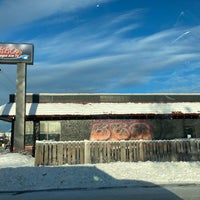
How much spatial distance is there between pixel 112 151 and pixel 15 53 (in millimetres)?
14032

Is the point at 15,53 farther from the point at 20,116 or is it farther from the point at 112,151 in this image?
the point at 112,151

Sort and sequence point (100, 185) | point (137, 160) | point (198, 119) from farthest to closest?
point (198, 119), point (137, 160), point (100, 185)

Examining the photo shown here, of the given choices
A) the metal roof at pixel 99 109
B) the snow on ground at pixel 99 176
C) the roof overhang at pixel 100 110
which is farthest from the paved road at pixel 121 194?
Answer: the metal roof at pixel 99 109

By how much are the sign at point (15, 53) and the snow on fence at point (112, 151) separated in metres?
11.9

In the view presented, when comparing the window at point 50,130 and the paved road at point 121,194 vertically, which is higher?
the window at point 50,130

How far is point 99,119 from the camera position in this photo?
92.8 ft

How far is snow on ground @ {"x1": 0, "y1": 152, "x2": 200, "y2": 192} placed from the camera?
11.9m

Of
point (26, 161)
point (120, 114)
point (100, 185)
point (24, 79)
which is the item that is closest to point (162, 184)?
point (100, 185)

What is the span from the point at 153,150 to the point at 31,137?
13.7m

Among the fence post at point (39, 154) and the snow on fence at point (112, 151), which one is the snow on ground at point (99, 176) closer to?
the snow on fence at point (112, 151)

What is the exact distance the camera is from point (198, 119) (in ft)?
97.5

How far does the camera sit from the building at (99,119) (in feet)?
90.0

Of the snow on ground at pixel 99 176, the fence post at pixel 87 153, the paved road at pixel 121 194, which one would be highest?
the fence post at pixel 87 153

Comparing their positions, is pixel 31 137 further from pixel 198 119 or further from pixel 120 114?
pixel 198 119
